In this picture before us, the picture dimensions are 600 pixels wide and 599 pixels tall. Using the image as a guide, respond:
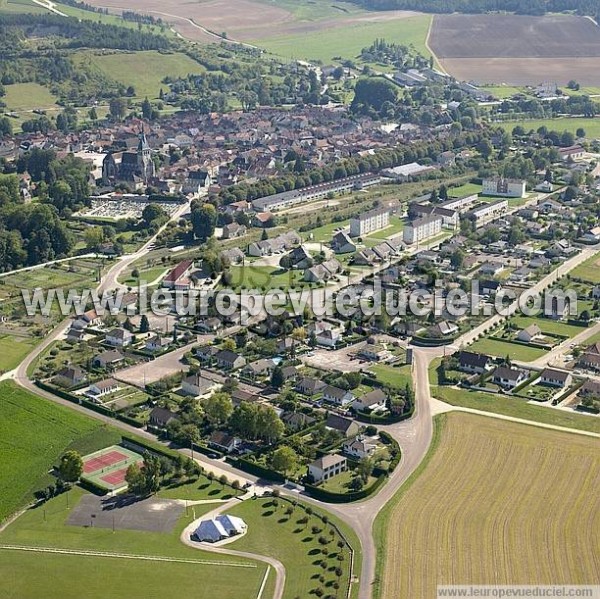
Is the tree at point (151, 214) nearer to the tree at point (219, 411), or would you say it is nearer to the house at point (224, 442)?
the tree at point (219, 411)

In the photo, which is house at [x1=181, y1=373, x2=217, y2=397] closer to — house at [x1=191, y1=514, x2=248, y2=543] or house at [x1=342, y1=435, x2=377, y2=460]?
house at [x1=342, y1=435, x2=377, y2=460]

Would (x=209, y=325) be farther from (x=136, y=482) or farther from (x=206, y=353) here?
(x=136, y=482)

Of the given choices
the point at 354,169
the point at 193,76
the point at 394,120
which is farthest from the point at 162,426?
the point at 193,76

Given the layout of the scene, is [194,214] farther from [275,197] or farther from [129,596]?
[129,596]

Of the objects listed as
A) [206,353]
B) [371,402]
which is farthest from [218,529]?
[206,353]

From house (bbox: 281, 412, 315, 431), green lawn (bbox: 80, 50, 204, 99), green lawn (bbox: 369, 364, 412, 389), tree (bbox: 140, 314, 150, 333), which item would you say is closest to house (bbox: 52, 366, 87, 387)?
tree (bbox: 140, 314, 150, 333)

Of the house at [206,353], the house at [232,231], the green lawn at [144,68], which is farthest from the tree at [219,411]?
the green lawn at [144,68]
